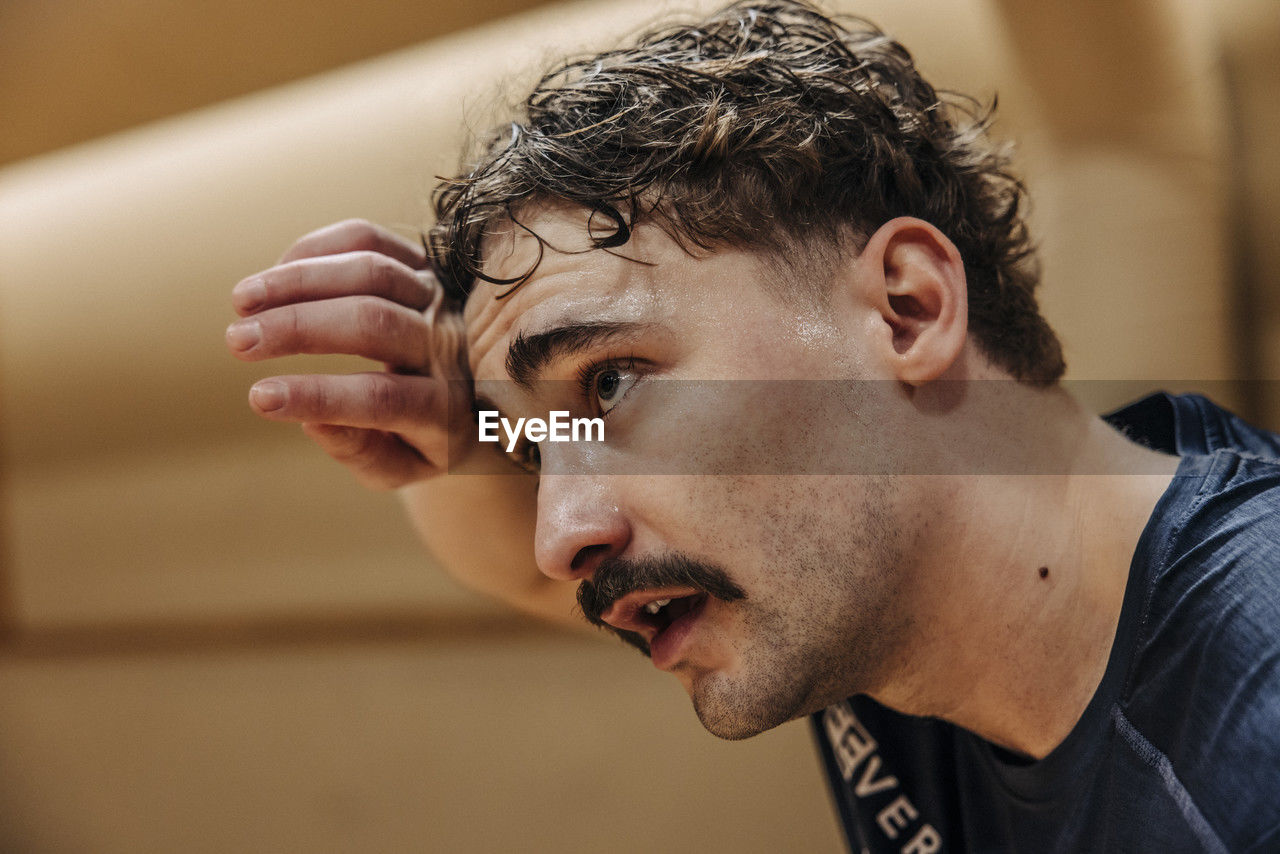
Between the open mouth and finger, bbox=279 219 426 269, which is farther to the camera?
finger, bbox=279 219 426 269

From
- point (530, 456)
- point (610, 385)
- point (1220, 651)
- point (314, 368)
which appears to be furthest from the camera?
point (314, 368)

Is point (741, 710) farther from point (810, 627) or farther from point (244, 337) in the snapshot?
point (244, 337)

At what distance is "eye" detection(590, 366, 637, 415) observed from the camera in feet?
2.39

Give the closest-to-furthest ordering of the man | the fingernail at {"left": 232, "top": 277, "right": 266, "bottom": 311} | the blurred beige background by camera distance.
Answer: the man
the fingernail at {"left": 232, "top": 277, "right": 266, "bottom": 311}
the blurred beige background

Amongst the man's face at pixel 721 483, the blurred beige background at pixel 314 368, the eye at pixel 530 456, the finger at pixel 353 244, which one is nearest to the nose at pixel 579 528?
the man's face at pixel 721 483

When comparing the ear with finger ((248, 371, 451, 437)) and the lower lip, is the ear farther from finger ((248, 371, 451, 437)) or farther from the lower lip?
finger ((248, 371, 451, 437))

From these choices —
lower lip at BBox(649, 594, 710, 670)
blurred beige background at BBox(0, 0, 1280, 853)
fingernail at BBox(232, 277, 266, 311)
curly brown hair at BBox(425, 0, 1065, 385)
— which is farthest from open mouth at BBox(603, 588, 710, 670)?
blurred beige background at BBox(0, 0, 1280, 853)

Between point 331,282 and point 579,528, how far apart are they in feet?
1.10

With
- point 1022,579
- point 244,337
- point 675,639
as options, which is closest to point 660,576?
point 675,639

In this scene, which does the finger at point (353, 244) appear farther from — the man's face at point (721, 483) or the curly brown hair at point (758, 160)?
the man's face at point (721, 483)

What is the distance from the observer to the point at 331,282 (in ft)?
2.75

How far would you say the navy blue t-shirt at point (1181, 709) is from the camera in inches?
23.7

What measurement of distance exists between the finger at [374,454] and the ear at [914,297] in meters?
0.48

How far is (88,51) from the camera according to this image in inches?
67.1
